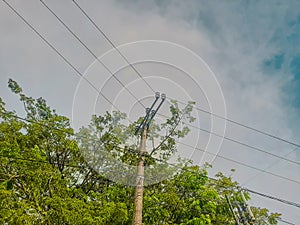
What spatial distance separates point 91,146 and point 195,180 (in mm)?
4831

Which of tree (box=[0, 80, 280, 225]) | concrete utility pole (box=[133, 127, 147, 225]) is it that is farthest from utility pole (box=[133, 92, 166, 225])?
tree (box=[0, 80, 280, 225])

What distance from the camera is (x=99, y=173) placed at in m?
12.3

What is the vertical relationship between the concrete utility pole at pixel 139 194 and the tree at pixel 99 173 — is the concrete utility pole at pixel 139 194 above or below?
below

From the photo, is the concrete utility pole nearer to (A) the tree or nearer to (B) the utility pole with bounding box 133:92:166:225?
(B) the utility pole with bounding box 133:92:166:225

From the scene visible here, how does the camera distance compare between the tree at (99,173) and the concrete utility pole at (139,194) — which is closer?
the concrete utility pole at (139,194)

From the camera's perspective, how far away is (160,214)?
10.9 metres

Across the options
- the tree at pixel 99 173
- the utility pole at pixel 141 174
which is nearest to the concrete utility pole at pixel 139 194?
the utility pole at pixel 141 174

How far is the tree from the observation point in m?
9.71

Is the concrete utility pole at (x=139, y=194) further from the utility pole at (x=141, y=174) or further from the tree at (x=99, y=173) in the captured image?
the tree at (x=99, y=173)

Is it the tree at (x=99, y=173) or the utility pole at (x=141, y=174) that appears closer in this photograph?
the utility pole at (x=141, y=174)

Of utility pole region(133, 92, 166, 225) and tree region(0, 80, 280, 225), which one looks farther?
tree region(0, 80, 280, 225)

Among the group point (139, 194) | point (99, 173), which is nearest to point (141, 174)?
point (139, 194)

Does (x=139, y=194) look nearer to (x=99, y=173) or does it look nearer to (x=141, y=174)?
(x=141, y=174)

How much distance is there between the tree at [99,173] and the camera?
9.71m
